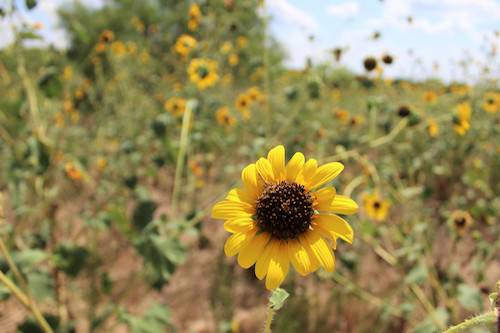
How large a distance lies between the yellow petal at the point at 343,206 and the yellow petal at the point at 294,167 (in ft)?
0.41

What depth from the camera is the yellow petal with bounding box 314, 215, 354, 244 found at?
3.30 ft

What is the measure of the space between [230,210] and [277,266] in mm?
187

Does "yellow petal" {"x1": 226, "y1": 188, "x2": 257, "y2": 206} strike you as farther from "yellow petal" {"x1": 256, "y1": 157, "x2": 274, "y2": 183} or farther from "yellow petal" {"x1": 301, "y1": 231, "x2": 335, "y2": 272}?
"yellow petal" {"x1": 301, "y1": 231, "x2": 335, "y2": 272}

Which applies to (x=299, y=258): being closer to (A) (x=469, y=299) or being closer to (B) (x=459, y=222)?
(A) (x=469, y=299)

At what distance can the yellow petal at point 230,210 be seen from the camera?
1045 mm

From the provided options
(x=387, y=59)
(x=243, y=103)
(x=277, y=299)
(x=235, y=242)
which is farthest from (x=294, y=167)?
(x=243, y=103)

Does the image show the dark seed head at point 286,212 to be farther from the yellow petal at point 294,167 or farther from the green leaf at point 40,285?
the green leaf at point 40,285

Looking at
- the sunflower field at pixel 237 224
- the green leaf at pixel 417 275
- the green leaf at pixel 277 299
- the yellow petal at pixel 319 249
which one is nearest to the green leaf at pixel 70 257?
the sunflower field at pixel 237 224

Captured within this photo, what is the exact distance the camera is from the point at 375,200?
2793 millimetres

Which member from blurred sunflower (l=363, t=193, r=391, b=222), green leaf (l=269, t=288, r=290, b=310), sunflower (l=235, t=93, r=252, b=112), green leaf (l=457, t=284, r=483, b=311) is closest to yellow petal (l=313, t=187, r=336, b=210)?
green leaf (l=269, t=288, r=290, b=310)

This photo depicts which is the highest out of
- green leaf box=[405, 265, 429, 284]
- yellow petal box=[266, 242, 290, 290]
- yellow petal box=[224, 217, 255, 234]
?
yellow petal box=[224, 217, 255, 234]

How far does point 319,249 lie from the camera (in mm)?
1007

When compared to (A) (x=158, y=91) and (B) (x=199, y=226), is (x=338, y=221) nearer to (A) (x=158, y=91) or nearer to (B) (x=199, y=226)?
(B) (x=199, y=226)

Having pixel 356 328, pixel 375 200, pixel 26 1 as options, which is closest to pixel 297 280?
pixel 356 328
